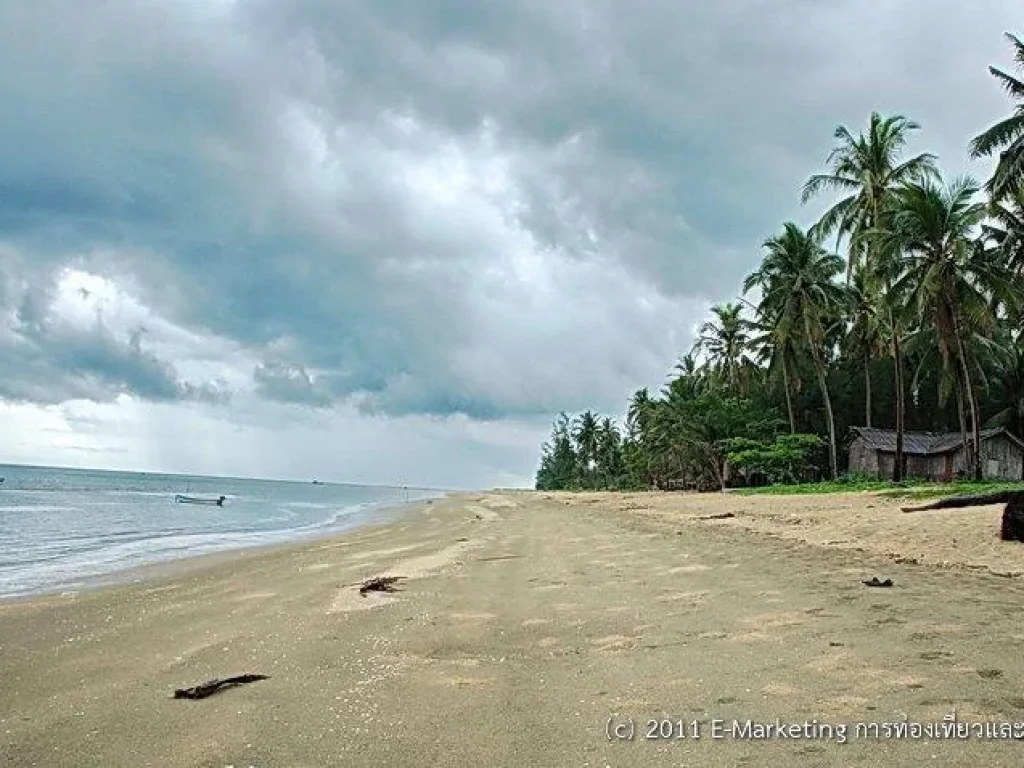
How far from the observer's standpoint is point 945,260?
27.0 metres

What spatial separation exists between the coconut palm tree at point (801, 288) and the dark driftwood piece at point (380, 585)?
34.2m

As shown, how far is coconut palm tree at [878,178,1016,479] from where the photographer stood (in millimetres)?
26956

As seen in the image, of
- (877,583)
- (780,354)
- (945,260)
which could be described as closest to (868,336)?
(780,354)

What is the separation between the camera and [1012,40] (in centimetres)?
2317

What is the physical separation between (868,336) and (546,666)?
4451 centimetres

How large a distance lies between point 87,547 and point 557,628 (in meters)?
20.1

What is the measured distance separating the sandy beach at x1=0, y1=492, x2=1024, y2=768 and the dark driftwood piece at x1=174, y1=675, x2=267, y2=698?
87 millimetres

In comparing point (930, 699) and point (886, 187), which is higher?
point (886, 187)

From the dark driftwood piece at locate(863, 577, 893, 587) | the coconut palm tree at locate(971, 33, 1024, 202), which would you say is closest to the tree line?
the coconut palm tree at locate(971, 33, 1024, 202)

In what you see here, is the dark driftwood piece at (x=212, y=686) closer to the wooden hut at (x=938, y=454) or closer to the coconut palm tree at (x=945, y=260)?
the coconut palm tree at (x=945, y=260)

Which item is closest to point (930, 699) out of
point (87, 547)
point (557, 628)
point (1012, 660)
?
point (1012, 660)

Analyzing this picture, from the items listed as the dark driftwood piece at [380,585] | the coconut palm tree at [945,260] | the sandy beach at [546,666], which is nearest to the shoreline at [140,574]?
the sandy beach at [546,666]

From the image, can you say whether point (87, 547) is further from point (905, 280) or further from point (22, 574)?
point (905, 280)

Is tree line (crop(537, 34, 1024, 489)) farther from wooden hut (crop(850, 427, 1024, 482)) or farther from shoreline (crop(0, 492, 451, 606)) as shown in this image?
shoreline (crop(0, 492, 451, 606))
